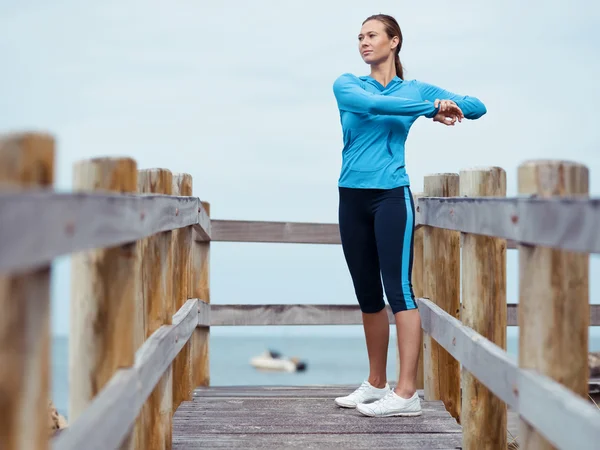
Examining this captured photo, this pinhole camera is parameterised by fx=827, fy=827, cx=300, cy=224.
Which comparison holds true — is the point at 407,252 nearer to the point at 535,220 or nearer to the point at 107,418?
the point at 535,220

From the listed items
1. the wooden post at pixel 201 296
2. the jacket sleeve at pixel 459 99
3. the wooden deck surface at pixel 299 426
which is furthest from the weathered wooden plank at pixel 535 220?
the wooden post at pixel 201 296

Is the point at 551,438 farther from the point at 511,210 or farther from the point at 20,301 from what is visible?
the point at 20,301

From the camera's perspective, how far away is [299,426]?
4477 millimetres

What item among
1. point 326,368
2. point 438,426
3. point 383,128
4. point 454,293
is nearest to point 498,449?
point 438,426

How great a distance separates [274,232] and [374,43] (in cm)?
262

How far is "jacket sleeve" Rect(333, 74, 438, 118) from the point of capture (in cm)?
423

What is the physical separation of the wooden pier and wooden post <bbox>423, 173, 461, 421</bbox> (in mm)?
12

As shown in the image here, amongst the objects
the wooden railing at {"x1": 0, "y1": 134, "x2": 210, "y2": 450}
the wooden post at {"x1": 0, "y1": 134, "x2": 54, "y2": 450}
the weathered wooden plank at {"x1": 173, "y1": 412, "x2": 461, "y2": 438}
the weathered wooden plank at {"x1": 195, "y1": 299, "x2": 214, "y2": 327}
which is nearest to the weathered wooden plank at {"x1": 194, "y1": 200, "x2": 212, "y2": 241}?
the wooden railing at {"x1": 0, "y1": 134, "x2": 210, "y2": 450}

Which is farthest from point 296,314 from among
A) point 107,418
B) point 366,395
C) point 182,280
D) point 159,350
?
point 107,418

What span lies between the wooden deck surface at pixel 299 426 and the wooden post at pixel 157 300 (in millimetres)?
419

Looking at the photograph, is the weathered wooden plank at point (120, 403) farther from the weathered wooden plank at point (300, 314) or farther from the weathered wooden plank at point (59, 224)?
the weathered wooden plank at point (300, 314)

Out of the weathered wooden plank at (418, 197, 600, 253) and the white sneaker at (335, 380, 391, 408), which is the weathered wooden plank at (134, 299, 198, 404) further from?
the weathered wooden plank at (418, 197, 600, 253)

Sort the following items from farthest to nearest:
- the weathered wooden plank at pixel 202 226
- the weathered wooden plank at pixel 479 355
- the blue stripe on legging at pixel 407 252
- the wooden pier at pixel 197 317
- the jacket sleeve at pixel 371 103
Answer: the weathered wooden plank at pixel 202 226 < the blue stripe on legging at pixel 407 252 < the jacket sleeve at pixel 371 103 < the weathered wooden plank at pixel 479 355 < the wooden pier at pixel 197 317

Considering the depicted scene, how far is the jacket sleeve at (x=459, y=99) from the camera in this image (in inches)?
182
